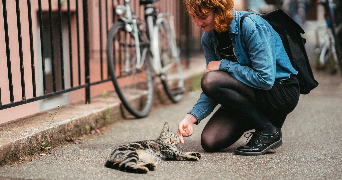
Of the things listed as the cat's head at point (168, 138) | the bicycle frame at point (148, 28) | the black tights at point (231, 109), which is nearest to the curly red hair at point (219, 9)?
the black tights at point (231, 109)

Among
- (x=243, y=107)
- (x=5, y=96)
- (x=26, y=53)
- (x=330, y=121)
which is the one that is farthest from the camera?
(x=26, y=53)

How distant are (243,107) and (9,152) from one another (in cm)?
167

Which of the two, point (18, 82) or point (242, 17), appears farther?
point (18, 82)

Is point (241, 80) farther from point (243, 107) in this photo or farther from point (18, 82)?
point (18, 82)

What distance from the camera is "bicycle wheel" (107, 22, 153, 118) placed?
401 cm

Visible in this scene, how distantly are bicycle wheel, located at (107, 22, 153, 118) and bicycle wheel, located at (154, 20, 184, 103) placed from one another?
26 centimetres

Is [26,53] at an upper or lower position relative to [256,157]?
upper

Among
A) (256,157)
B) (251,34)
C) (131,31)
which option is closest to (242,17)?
(251,34)

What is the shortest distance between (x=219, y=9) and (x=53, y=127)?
5.12 ft

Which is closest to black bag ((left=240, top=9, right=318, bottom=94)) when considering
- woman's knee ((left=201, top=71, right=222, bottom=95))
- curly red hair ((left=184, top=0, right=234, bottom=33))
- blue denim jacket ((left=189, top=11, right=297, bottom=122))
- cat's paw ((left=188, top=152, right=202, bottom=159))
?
blue denim jacket ((left=189, top=11, right=297, bottom=122))

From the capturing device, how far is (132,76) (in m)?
4.46

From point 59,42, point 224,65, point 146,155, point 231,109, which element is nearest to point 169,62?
point 59,42

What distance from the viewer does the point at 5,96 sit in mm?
4379

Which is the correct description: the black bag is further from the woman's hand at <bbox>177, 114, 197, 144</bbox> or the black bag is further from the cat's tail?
the cat's tail
